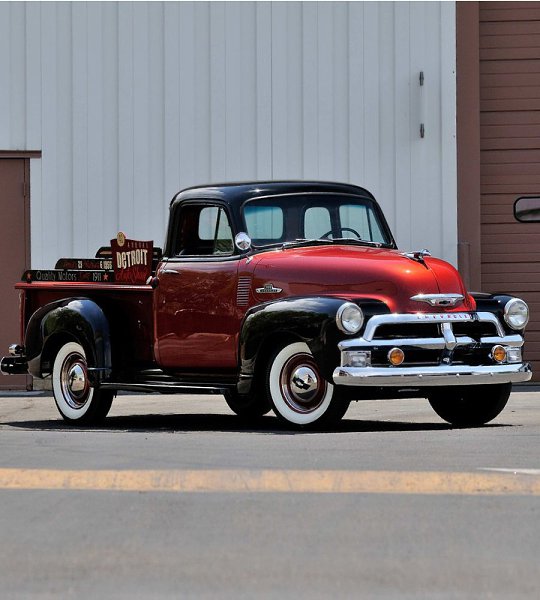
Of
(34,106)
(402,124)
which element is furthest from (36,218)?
(402,124)

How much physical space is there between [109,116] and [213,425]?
648cm

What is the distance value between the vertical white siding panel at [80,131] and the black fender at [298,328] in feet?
23.3

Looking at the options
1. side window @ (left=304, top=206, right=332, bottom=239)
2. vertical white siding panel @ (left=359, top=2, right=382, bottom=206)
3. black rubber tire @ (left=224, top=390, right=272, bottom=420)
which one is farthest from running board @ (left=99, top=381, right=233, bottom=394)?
vertical white siding panel @ (left=359, top=2, right=382, bottom=206)

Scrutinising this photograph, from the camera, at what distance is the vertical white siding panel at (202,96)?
17.1 m

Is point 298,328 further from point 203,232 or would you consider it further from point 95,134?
point 95,134

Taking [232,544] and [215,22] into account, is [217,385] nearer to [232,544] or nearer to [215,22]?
[232,544]

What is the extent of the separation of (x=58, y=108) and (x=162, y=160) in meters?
1.35

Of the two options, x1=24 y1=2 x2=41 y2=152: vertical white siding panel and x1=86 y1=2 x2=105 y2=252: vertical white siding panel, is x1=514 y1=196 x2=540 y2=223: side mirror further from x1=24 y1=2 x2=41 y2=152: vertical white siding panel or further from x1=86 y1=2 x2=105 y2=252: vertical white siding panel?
x1=24 y1=2 x2=41 y2=152: vertical white siding panel

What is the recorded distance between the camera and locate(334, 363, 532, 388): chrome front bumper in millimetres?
9617

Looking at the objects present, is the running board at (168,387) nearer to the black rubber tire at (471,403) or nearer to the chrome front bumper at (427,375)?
the chrome front bumper at (427,375)

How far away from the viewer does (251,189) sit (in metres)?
11.3

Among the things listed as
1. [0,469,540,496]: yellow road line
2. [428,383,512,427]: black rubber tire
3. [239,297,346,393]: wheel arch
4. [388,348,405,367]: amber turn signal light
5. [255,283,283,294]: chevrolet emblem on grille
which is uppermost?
[255,283,283,294]: chevrolet emblem on grille

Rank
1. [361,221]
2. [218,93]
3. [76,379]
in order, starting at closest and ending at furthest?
[361,221] < [76,379] < [218,93]

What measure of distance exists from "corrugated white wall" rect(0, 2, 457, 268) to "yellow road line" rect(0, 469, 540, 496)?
993 centimetres
